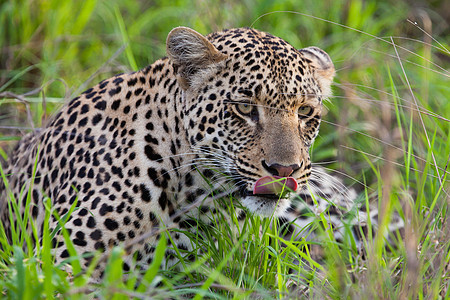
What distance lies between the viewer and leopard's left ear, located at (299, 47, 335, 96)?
5004mm

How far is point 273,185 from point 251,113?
530 mm

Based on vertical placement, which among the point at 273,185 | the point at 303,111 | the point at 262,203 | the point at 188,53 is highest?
the point at 188,53

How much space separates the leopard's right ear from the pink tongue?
2.72ft

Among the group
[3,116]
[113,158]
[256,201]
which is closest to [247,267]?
[256,201]

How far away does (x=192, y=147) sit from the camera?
4520mm

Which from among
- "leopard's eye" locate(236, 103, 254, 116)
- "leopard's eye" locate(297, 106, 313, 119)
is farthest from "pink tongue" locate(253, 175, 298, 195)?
"leopard's eye" locate(297, 106, 313, 119)

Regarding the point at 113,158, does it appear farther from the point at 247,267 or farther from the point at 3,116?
the point at 3,116

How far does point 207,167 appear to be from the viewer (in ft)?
15.1

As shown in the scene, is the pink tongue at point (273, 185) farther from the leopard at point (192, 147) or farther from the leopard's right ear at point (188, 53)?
the leopard's right ear at point (188, 53)

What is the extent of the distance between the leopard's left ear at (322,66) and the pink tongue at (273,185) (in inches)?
40.0

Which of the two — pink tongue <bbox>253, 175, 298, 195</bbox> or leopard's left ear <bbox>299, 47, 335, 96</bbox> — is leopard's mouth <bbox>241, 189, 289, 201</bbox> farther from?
leopard's left ear <bbox>299, 47, 335, 96</bbox>

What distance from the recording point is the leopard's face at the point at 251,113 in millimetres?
4379

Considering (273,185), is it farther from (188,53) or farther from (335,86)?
(335,86)

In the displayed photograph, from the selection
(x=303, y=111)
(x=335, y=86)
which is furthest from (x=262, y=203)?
(x=335, y=86)
